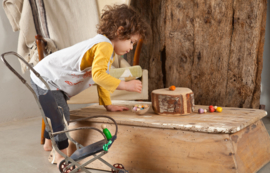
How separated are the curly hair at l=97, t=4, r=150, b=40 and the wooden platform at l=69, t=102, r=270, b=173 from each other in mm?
362

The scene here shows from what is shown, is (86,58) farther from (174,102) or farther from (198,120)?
(198,120)

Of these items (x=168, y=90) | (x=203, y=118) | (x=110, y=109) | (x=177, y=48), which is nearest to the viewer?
(x=203, y=118)

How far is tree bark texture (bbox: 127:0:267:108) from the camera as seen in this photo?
150cm

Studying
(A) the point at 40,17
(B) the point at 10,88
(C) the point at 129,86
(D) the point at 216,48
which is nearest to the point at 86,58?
(C) the point at 129,86

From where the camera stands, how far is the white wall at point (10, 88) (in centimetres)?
217

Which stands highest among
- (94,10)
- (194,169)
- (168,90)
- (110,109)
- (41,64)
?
(94,10)

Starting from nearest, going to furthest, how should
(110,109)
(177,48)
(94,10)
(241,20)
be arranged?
(110,109)
(241,20)
(177,48)
(94,10)

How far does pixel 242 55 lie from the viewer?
1.53 meters

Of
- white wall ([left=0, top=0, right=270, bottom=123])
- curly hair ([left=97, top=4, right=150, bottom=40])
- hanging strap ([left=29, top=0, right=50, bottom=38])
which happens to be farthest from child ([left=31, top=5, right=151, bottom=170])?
white wall ([left=0, top=0, right=270, bottom=123])

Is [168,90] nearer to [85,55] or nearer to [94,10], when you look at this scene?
[85,55]

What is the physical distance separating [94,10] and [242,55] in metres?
1.00

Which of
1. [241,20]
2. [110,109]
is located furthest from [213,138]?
[241,20]

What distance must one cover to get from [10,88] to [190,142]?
1757 mm

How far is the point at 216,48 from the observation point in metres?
1.58
